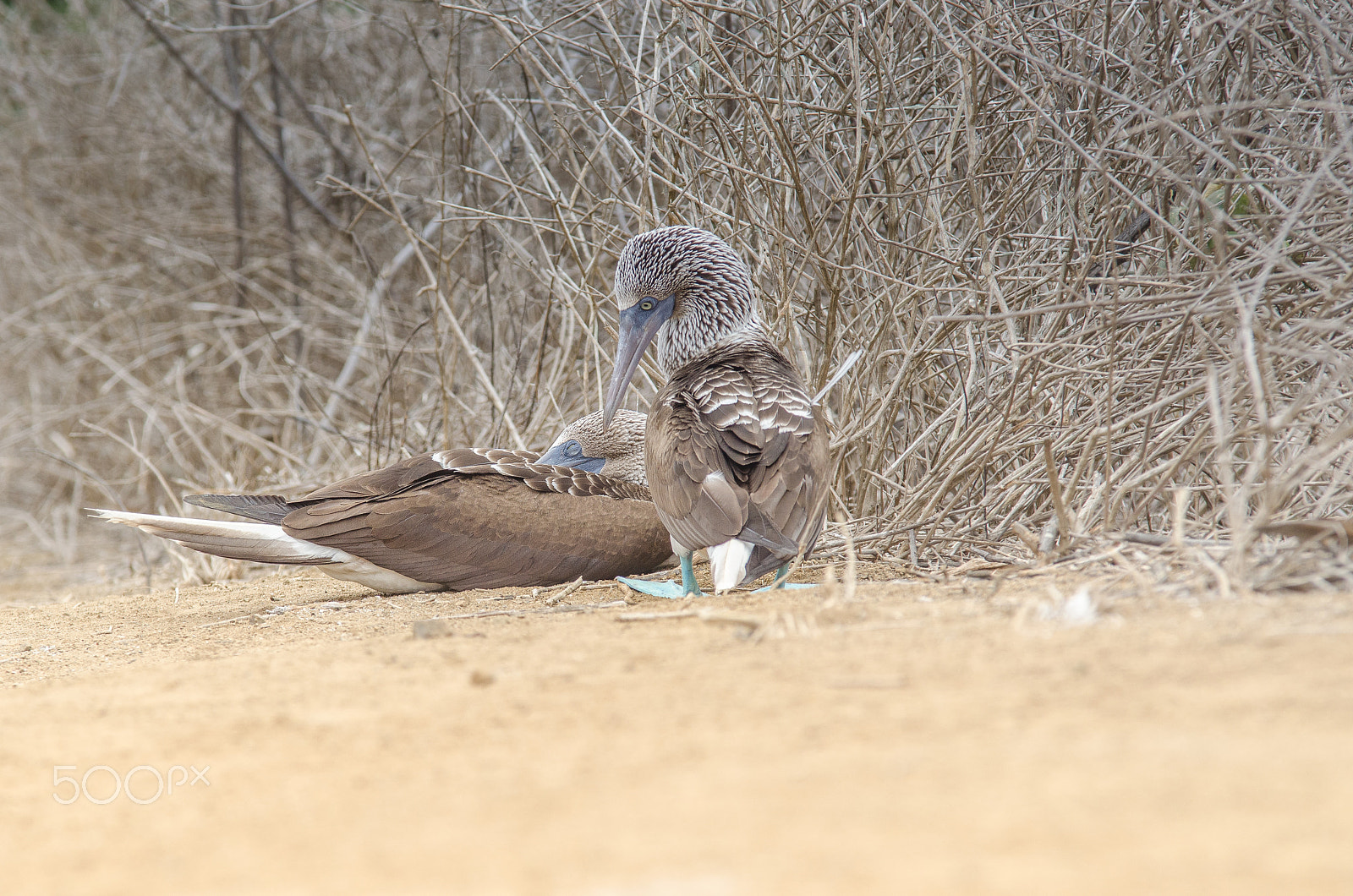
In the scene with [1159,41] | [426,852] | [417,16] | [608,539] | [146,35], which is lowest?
[426,852]

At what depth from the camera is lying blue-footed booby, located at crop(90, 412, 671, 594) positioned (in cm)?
415

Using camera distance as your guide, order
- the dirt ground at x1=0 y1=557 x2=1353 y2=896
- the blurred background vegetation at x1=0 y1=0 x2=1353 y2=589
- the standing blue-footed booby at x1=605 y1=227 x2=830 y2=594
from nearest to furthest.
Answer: the dirt ground at x1=0 y1=557 x2=1353 y2=896 < the blurred background vegetation at x1=0 y1=0 x2=1353 y2=589 < the standing blue-footed booby at x1=605 y1=227 x2=830 y2=594

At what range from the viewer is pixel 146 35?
9219 millimetres

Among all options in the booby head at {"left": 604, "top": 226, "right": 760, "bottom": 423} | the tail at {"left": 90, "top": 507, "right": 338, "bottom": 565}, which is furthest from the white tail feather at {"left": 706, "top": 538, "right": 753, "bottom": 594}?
the tail at {"left": 90, "top": 507, "right": 338, "bottom": 565}

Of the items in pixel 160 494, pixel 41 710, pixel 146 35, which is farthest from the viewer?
pixel 146 35

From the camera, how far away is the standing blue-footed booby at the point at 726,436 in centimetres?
345

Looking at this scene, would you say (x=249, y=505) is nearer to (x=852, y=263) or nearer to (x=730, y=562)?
(x=730, y=562)

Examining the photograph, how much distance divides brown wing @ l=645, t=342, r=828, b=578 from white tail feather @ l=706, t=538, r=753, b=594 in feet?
0.08

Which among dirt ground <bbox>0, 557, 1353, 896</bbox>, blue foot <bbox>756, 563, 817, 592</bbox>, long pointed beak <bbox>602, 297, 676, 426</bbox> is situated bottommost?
dirt ground <bbox>0, 557, 1353, 896</bbox>

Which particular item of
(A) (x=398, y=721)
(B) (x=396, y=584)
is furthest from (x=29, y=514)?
(A) (x=398, y=721)

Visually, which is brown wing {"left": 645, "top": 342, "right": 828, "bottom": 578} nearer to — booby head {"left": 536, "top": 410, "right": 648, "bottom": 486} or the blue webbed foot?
the blue webbed foot

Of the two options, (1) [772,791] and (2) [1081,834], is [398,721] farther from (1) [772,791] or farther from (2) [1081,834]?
(2) [1081,834]

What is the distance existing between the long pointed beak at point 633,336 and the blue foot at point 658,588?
0.95m

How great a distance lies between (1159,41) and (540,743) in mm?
3312
